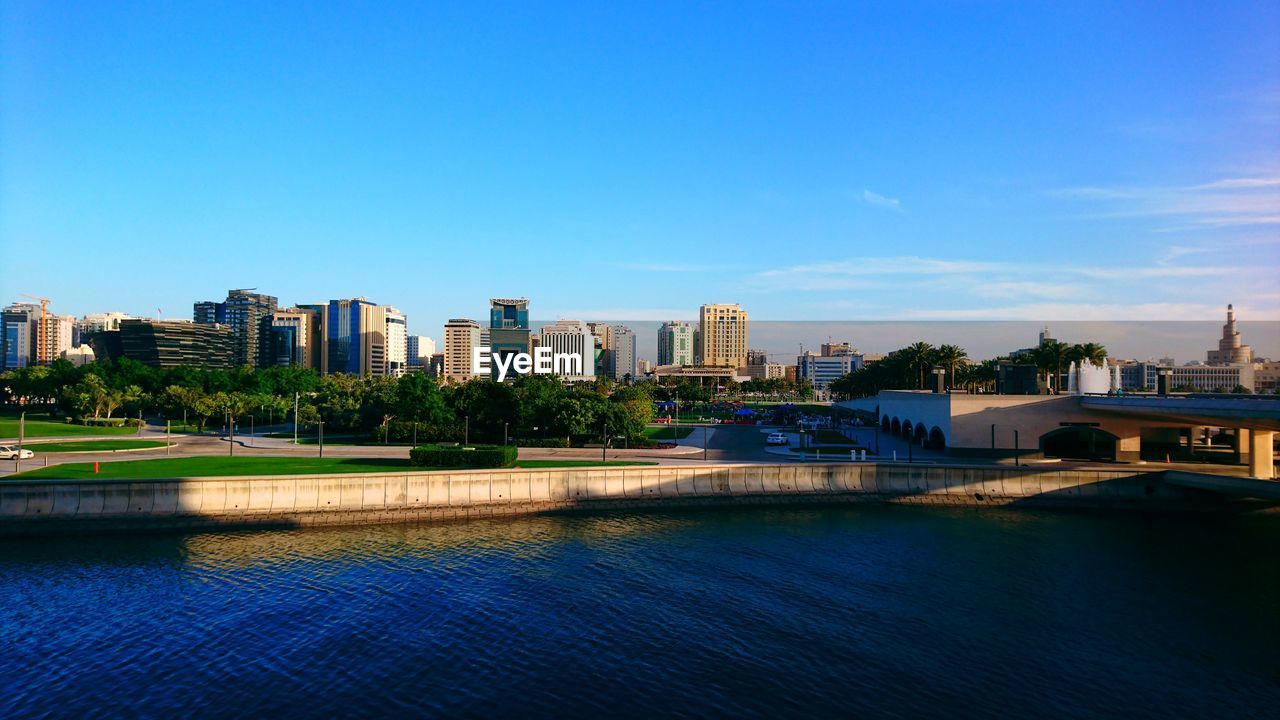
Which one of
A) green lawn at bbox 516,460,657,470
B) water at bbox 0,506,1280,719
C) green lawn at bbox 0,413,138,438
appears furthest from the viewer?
green lawn at bbox 0,413,138,438

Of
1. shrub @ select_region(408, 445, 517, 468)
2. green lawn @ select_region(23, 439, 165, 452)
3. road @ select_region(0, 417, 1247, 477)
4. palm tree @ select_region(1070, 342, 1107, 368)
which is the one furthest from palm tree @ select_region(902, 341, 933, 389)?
green lawn @ select_region(23, 439, 165, 452)

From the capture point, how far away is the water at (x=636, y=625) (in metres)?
21.3

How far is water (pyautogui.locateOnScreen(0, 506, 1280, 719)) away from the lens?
69.9 ft

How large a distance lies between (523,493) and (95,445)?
142 ft

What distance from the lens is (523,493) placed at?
47.9 m

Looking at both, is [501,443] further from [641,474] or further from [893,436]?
[893,436]

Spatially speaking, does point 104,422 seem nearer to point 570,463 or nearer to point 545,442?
point 545,442

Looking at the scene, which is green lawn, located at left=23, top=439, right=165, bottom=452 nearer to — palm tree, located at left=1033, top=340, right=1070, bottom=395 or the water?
the water

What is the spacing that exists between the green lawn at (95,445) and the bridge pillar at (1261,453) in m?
88.9

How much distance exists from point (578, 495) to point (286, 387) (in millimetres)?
79887

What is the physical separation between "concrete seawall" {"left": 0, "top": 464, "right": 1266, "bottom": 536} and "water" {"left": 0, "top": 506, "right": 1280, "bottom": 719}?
2338mm

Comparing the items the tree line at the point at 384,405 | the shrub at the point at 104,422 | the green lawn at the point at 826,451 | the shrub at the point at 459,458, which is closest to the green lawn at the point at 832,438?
the green lawn at the point at 826,451

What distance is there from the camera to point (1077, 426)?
6131 cm

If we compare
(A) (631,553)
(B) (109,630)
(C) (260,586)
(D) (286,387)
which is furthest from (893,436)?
(D) (286,387)
